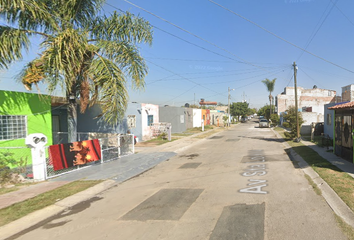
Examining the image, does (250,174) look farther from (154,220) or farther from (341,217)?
(154,220)

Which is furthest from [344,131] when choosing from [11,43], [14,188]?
[11,43]

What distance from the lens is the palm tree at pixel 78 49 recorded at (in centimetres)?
922

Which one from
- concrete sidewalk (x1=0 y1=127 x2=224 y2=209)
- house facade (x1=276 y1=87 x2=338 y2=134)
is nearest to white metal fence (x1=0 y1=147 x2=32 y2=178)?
concrete sidewalk (x1=0 y1=127 x2=224 y2=209)

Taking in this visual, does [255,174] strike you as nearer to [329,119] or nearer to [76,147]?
[76,147]

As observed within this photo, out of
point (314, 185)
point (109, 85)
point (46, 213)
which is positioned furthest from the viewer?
point (109, 85)

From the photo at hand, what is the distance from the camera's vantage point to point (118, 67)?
418 inches

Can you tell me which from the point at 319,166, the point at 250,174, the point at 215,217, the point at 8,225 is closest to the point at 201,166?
the point at 250,174

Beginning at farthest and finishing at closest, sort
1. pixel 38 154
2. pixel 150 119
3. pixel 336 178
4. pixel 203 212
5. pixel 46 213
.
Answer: pixel 150 119 → pixel 38 154 → pixel 336 178 → pixel 46 213 → pixel 203 212

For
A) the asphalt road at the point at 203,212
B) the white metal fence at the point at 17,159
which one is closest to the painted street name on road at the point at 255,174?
the asphalt road at the point at 203,212

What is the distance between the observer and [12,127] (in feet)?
35.1

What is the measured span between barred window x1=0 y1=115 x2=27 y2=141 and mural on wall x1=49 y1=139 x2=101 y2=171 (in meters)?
3.11

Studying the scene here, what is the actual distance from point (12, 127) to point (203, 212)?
992 centimetres

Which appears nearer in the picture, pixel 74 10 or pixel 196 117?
pixel 74 10

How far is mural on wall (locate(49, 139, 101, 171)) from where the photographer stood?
909cm
